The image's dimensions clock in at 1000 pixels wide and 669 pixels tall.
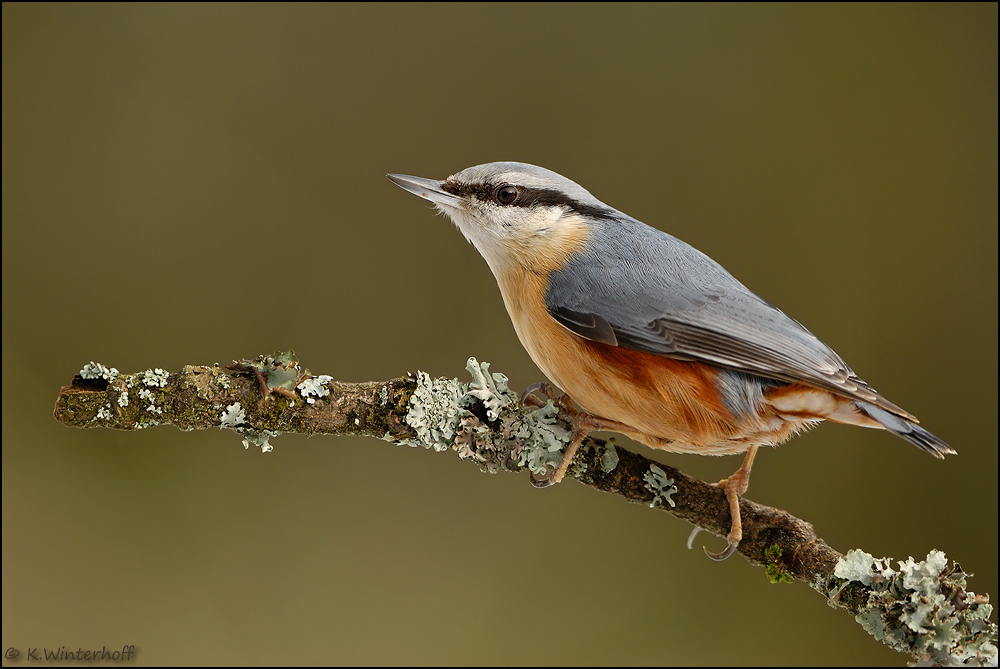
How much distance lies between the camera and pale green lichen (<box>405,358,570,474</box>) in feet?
4.63

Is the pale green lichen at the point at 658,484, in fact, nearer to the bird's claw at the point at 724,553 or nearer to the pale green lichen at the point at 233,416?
the bird's claw at the point at 724,553

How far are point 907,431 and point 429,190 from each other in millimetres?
1145

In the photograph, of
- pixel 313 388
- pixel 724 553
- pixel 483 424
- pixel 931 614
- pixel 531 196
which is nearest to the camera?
pixel 931 614

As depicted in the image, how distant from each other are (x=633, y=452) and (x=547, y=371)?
253 millimetres

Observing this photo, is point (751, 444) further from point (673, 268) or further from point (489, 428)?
point (489, 428)

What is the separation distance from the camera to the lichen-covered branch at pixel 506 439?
1.23 metres

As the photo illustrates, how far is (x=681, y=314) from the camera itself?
4.97ft

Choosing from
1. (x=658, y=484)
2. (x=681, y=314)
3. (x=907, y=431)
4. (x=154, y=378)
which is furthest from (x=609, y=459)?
(x=154, y=378)

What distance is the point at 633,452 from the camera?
1.54m

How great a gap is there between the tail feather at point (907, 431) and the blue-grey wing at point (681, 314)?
2 cm

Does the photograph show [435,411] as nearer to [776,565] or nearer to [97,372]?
[97,372]

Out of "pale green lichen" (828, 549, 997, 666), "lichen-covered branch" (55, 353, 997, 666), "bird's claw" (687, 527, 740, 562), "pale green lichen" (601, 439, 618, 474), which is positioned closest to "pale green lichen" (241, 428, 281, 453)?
"lichen-covered branch" (55, 353, 997, 666)

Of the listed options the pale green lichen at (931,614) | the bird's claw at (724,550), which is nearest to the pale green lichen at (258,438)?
the bird's claw at (724,550)

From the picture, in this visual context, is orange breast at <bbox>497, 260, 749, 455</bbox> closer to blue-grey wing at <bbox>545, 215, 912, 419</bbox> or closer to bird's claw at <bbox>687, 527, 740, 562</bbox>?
blue-grey wing at <bbox>545, 215, 912, 419</bbox>
